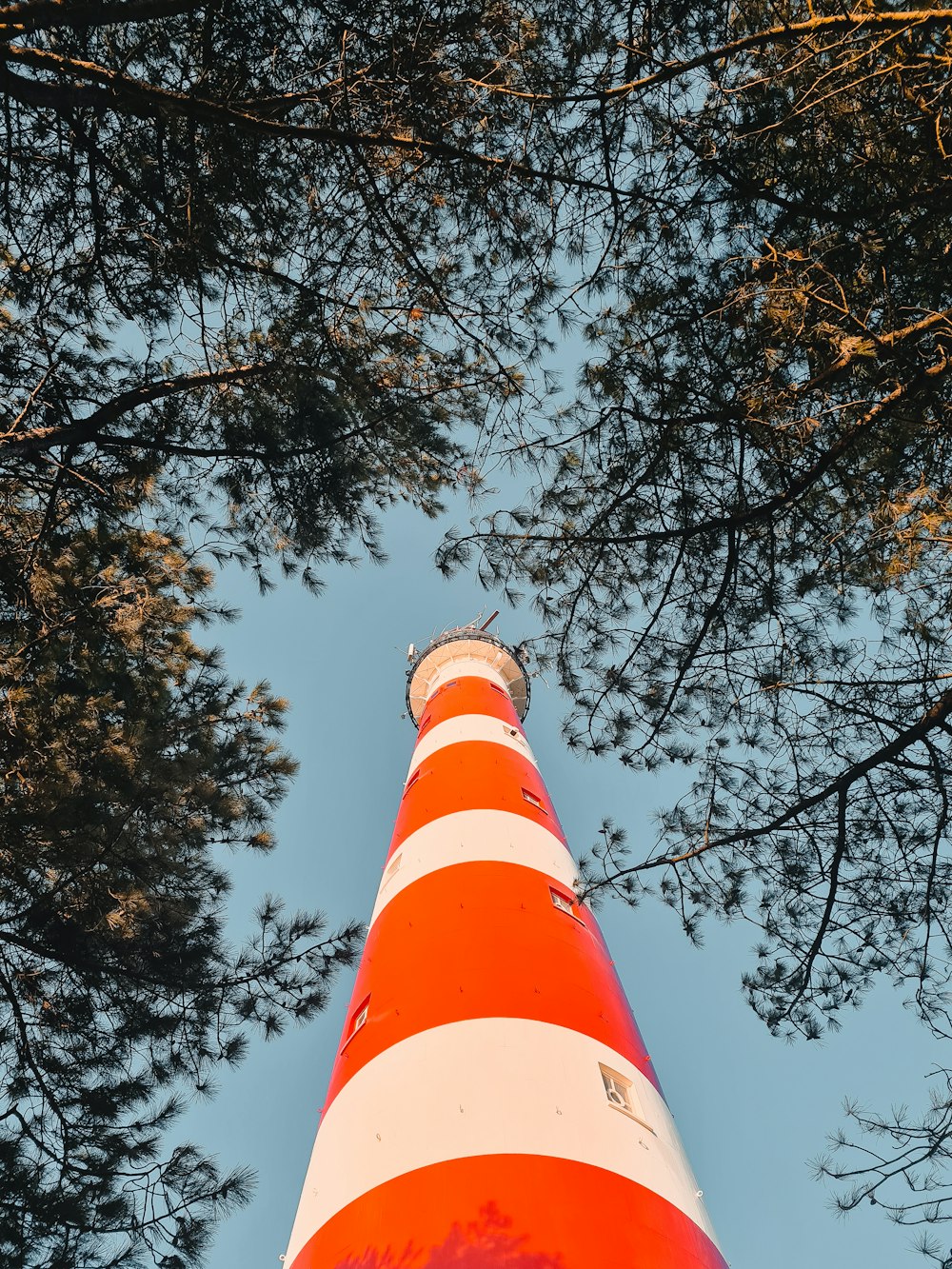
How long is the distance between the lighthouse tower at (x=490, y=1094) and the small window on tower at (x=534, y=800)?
734 millimetres

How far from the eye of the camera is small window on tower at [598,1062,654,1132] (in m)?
6.09

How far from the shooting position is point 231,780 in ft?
21.0

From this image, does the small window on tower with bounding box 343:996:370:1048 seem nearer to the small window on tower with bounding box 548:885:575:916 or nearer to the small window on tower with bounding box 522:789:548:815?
the small window on tower with bounding box 548:885:575:916

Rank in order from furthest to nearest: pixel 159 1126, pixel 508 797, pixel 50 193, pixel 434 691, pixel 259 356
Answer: pixel 434 691 < pixel 508 797 < pixel 259 356 < pixel 159 1126 < pixel 50 193

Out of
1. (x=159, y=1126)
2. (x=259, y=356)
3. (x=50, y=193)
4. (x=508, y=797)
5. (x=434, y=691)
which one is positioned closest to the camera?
(x=50, y=193)

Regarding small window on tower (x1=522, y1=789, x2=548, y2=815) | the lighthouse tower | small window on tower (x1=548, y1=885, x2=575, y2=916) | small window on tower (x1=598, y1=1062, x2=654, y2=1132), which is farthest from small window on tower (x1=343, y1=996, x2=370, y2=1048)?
small window on tower (x1=522, y1=789, x2=548, y2=815)

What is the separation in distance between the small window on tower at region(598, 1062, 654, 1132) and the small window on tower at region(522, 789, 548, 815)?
425 centimetres

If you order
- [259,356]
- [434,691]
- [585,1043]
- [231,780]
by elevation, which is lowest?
[585,1043]

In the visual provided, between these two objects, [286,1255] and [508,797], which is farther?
[508,797]

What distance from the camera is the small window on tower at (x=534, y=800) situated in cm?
1062

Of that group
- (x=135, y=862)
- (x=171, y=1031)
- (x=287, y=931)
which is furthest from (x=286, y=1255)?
(x=135, y=862)

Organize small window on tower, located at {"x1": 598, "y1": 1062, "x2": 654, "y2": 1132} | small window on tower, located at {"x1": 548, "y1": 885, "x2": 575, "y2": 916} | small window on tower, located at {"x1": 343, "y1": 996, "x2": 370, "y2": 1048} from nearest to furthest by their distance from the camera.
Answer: small window on tower, located at {"x1": 598, "y1": 1062, "x2": 654, "y2": 1132} → small window on tower, located at {"x1": 343, "y1": 996, "x2": 370, "y2": 1048} → small window on tower, located at {"x1": 548, "y1": 885, "x2": 575, "y2": 916}

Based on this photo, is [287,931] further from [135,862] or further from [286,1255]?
[286,1255]

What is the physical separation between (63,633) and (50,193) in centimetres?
276
